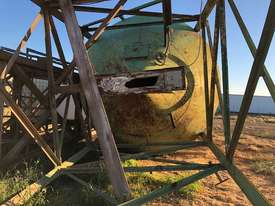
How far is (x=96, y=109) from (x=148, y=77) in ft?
4.75

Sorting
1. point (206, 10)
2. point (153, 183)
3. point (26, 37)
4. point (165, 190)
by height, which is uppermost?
point (26, 37)

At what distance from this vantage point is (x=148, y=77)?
559cm

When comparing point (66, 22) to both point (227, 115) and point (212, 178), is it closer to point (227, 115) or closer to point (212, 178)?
point (227, 115)

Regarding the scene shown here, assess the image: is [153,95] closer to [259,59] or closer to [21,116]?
[21,116]

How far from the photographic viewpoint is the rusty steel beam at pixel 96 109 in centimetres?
431

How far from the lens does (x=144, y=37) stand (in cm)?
717

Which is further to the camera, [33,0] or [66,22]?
[33,0]

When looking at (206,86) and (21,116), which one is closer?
Result: (21,116)

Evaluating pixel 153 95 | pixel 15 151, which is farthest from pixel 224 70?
pixel 15 151

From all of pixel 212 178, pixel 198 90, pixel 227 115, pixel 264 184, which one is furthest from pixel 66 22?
pixel 264 184

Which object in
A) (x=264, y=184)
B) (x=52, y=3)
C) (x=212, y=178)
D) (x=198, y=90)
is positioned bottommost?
(x=264, y=184)

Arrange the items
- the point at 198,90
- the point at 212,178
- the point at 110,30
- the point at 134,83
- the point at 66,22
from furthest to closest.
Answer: the point at 110,30 < the point at 212,178 < the point at 198,90 < the point at 134,83 < the point at 66,22

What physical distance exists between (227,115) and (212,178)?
2.85 metres

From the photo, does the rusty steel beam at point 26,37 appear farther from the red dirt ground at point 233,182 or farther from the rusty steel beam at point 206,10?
the red dirt ground at point 233,182
